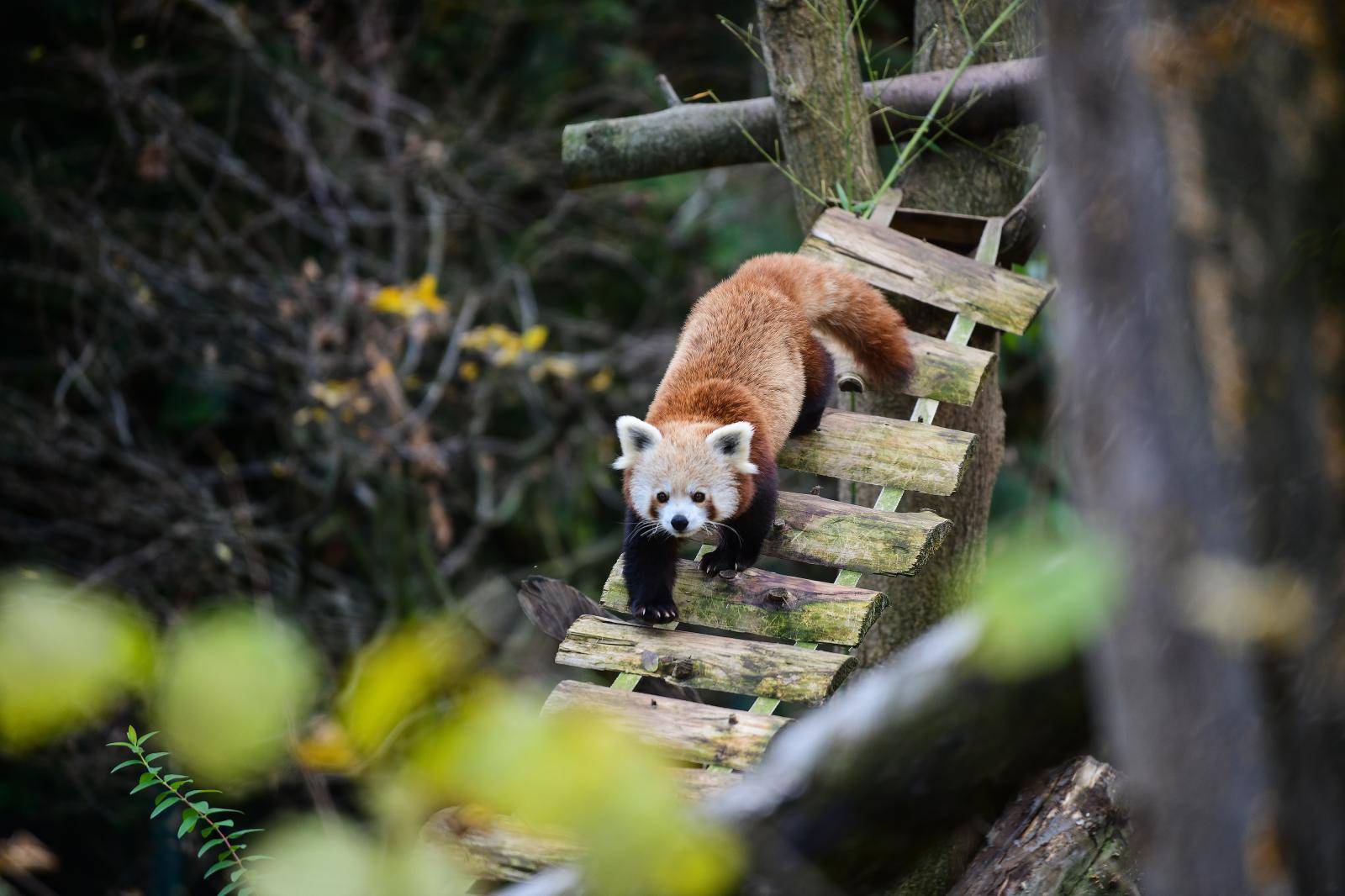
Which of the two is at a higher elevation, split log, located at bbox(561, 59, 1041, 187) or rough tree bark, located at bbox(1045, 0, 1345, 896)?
split log, located at bbox(561, 59, 1041, 187)

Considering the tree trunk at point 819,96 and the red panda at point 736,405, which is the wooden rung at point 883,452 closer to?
the red panda at point 736,405

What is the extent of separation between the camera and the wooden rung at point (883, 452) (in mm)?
3232

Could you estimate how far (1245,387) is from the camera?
0.78 metres

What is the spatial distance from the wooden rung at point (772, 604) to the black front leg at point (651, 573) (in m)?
0.05

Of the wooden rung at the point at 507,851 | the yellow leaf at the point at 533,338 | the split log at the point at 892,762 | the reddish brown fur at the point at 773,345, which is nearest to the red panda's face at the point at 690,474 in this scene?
the reddish brown fur at the point at 773,345

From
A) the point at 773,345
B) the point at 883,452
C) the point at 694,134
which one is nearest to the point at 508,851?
the point at 883,452

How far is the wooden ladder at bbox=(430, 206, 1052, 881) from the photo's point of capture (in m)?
2.54

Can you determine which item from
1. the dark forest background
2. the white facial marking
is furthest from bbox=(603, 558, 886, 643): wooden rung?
the dark forest background

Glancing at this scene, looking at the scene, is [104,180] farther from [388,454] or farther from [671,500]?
[671,500]

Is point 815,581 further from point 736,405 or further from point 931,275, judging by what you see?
point 931,275

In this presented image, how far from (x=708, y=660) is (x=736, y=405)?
2.97ft

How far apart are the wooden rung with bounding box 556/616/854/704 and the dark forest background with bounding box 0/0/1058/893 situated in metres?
2.09

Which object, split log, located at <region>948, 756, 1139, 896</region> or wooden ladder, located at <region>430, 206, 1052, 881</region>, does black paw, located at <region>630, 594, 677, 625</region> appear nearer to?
wooden ladder, located at <region>430, 206, 1052, 881</region>

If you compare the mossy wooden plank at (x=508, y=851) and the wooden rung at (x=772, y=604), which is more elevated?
the wooden rung at (x=772, y=604)
